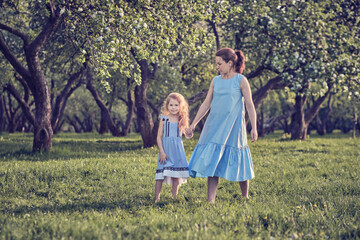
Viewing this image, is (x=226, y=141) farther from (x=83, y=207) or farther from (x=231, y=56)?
(x=83, y=207)

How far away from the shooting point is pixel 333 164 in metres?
11.5

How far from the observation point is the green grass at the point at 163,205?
475 cm

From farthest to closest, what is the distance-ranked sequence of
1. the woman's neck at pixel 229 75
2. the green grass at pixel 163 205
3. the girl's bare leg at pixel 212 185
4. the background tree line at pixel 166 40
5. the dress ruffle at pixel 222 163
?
1. the background tree line at pixel 166 40
2. the woman's neck at pixel 229 75
3. the girl's bare leg at pixel 212 185
4. the dress ruffle at pixel 222 163
5. the green grass at pixel 163 205

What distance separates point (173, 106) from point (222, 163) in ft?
4.47

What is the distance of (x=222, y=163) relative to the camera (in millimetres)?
6180

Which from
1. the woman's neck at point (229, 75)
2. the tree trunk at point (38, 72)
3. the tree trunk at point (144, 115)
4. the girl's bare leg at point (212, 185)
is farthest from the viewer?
the tree trunk at point (144, 115)

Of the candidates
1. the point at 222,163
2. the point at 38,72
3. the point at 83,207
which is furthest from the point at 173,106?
the point at 38,72

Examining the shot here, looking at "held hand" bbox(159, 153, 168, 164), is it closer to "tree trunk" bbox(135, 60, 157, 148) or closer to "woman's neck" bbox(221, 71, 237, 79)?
"woman's neck" bbox(221, 71, 237, 79)

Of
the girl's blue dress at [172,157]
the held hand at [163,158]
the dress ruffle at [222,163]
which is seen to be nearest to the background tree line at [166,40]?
the girl's blue dress at [172,157]

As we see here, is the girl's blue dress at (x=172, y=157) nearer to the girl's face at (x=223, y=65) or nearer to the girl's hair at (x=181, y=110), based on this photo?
the girl's hair at (x=181, y=110)

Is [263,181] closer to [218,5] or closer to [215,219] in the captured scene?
[215,219]

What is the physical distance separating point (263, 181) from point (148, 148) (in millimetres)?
7289

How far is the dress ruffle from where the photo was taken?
19.8ft

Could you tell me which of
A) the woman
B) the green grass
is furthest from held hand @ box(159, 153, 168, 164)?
the green grass
